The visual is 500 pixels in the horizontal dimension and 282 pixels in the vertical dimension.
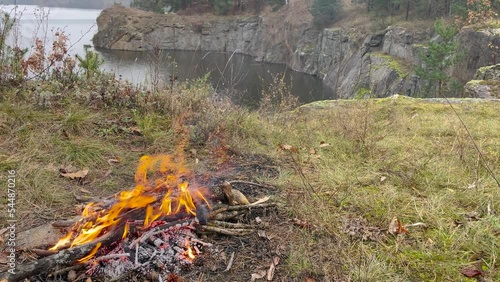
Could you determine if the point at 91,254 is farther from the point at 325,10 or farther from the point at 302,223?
the point at 325,10

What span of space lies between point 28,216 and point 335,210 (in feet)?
6.91

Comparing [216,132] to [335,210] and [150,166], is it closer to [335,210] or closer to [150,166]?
[150,166]

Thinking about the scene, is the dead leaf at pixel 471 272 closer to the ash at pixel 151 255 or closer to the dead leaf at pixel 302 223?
the dead leaf at pixel 302 223

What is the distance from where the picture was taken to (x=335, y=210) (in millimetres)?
2615

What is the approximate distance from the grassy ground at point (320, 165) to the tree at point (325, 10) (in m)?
27.7

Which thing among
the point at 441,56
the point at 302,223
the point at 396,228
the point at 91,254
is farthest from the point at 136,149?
the point at 441,56

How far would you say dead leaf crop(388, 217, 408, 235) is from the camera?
7.63 ft

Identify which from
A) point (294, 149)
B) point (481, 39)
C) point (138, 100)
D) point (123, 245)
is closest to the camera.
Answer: point (123, 245)

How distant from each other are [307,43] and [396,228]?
3206 cm

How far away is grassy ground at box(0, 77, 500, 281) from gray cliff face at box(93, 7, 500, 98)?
40.7 feet

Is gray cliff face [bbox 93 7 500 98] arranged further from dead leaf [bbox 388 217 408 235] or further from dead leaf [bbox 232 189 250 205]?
dead leaf [bbox 232 189 250 205]

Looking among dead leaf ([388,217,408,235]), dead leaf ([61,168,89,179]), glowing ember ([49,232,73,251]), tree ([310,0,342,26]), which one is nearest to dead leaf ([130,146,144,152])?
dead leaf ([61,168,89,179])

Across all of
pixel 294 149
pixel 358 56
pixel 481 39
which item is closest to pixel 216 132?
pixel 294 149

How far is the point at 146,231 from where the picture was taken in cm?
215
